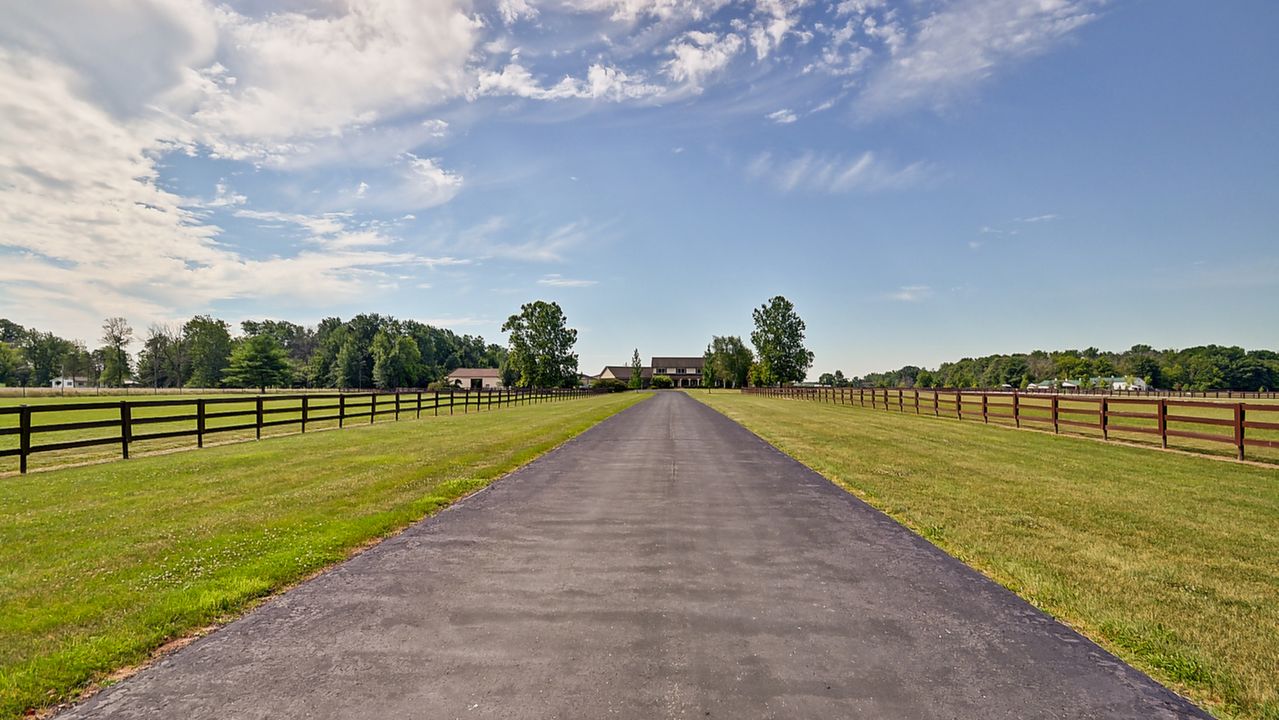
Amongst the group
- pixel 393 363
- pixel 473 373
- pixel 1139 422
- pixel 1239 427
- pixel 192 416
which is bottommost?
pixel 1139 422

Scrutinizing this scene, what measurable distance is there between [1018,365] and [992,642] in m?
205

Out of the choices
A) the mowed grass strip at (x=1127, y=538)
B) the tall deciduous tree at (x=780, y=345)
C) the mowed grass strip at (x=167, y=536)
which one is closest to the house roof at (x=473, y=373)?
the tall deciduous tree at (x=780, y=345)

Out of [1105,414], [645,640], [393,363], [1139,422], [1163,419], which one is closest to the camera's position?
[645,640]

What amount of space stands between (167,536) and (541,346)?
310 feet

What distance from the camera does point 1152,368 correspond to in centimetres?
14962

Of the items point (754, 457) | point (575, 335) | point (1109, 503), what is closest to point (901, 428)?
point (754, 457)

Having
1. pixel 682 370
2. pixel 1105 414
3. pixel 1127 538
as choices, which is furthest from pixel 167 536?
pixel 682 370

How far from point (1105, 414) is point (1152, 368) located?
176900 mm

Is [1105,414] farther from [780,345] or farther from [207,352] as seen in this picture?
[207,352]

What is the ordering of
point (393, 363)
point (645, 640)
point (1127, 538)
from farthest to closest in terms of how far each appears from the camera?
point (393, 363)
point (1127, 538)
point (645, 640)

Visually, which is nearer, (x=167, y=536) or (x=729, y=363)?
(x=167, y=536)

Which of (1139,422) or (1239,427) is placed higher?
(1239,427)

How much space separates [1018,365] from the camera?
575 ft

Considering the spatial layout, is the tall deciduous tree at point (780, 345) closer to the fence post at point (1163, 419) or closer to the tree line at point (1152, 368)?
the tree line at point (1152, 368)
